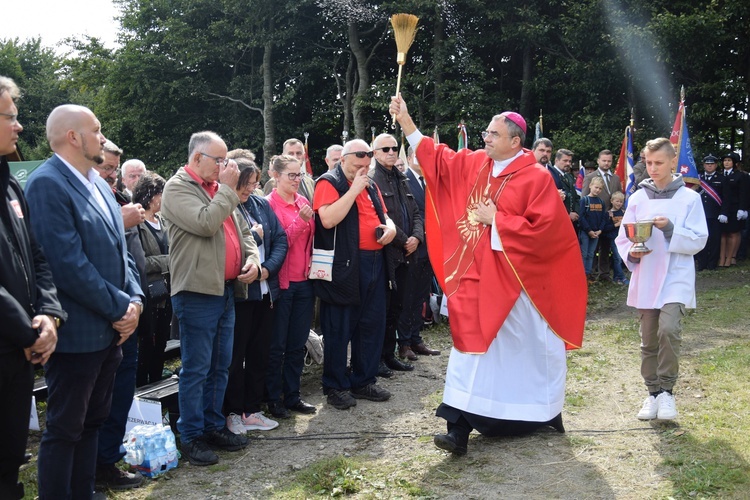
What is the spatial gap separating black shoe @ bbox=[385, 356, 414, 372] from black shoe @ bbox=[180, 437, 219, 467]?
112 inches

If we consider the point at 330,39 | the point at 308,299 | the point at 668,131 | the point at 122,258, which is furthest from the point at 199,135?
the point at 330,39

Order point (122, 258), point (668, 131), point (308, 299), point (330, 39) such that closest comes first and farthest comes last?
point (122, 258) → point (308, 299) → point (668, 131) → point (330, 39)

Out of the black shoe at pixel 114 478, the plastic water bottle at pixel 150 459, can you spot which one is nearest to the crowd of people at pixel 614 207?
the plastic water bottle at pixel 150 459

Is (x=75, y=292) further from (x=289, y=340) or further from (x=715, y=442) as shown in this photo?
(x=715, y=442)

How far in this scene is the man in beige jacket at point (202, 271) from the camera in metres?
4.47

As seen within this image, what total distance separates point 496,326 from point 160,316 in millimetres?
3118

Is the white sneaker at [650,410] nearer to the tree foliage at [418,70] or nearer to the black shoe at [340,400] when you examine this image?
the black shoe at [340,400]

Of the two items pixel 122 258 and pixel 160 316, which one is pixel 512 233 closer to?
pixel 122 258

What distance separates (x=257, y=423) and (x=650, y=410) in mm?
3092

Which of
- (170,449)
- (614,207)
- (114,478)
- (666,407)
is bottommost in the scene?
(114,478)

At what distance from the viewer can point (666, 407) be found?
5.30 m

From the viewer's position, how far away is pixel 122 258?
3.77 metres

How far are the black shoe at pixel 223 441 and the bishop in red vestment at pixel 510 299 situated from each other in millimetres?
1454

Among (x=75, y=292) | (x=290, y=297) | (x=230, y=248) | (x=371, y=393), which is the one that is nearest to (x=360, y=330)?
(x=371, y=393)
